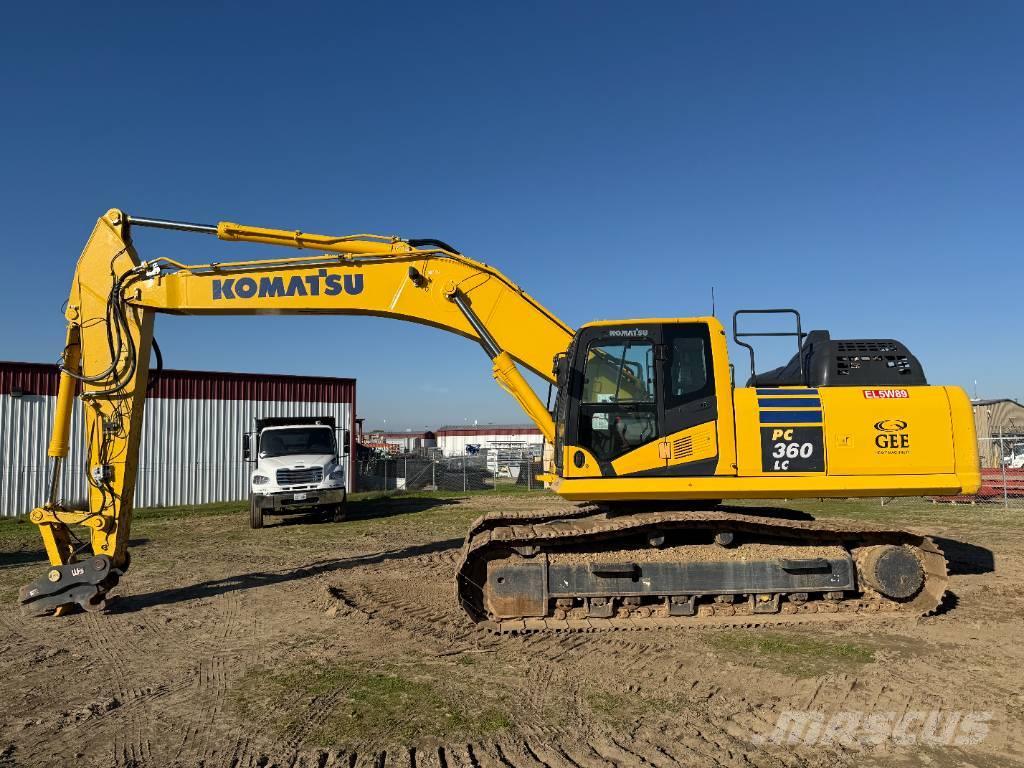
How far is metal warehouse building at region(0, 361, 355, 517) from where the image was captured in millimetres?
21359

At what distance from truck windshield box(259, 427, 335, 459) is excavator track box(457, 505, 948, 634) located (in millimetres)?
12306

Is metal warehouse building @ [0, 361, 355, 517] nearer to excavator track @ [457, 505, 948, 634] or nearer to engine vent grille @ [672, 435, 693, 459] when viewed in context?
excavator track @ [457, 505, 948, 634]

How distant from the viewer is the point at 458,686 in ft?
18.7

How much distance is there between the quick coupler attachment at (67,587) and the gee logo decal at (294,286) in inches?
Result: 140

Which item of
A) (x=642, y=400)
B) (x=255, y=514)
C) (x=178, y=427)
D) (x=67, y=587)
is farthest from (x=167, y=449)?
(x=642, y=400)

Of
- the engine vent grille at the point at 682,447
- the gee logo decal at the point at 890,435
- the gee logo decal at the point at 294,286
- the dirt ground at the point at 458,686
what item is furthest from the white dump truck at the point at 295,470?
the gee logo decal at the point at 890,435

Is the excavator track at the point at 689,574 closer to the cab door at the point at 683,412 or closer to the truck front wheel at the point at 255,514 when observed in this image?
the cab door at the point at 683,412

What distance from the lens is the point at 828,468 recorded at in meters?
7.26

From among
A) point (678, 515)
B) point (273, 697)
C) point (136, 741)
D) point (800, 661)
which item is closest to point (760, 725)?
point (800, 661)

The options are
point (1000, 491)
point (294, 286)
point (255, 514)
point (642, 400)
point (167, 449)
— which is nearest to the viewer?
point (642, 400)

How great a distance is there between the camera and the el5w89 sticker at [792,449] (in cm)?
727

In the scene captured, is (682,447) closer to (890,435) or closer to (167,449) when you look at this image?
(890,435)

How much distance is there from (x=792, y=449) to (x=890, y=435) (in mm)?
1051

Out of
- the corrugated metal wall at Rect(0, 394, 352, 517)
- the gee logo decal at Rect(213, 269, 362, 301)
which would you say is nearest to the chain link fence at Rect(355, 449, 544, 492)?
the corrugated metal wall at Rect(0, 394, 352, 517)
